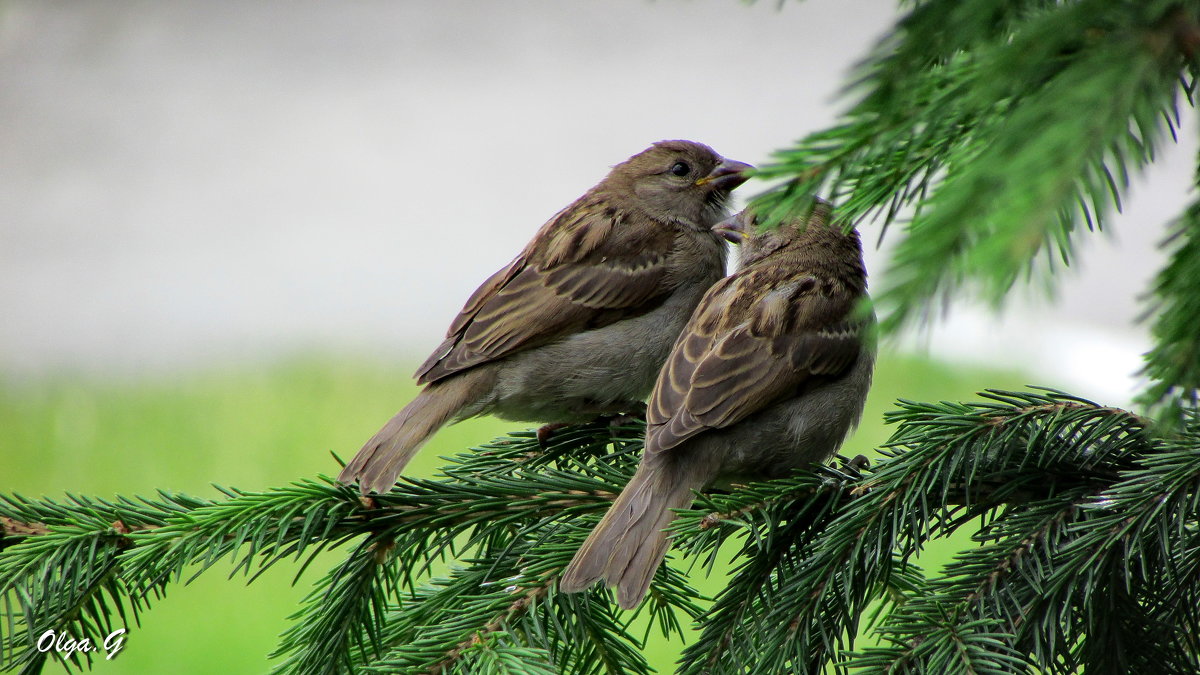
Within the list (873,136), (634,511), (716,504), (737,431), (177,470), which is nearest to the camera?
(873,136)

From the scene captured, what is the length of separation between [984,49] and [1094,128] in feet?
0.95

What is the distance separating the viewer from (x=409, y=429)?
2.82 metres

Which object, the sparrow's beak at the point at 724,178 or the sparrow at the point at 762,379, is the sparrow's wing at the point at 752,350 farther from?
the sparrow's beak at the point at 724,178

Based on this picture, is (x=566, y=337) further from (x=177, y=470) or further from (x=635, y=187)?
(x=177, y=470)

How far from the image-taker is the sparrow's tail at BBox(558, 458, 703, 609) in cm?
182

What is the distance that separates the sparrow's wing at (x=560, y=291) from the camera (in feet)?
10.7

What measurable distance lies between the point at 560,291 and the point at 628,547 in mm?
1628

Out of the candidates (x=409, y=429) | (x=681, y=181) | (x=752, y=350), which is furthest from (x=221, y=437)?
(x=752, y=350)

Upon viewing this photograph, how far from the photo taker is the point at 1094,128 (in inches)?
33.8

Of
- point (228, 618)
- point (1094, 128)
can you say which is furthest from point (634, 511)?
point (228, 618)

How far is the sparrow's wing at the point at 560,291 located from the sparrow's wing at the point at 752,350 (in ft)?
1.80

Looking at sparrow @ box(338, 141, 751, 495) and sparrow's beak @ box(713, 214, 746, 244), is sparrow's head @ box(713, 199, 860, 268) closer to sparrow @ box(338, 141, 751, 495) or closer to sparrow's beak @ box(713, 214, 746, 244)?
sparrow's beak @ box(713, 214, 746, 244)

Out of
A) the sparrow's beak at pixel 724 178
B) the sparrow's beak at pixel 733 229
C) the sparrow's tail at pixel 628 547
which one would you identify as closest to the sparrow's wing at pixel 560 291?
the sparrow's beak at pixel 733 229
